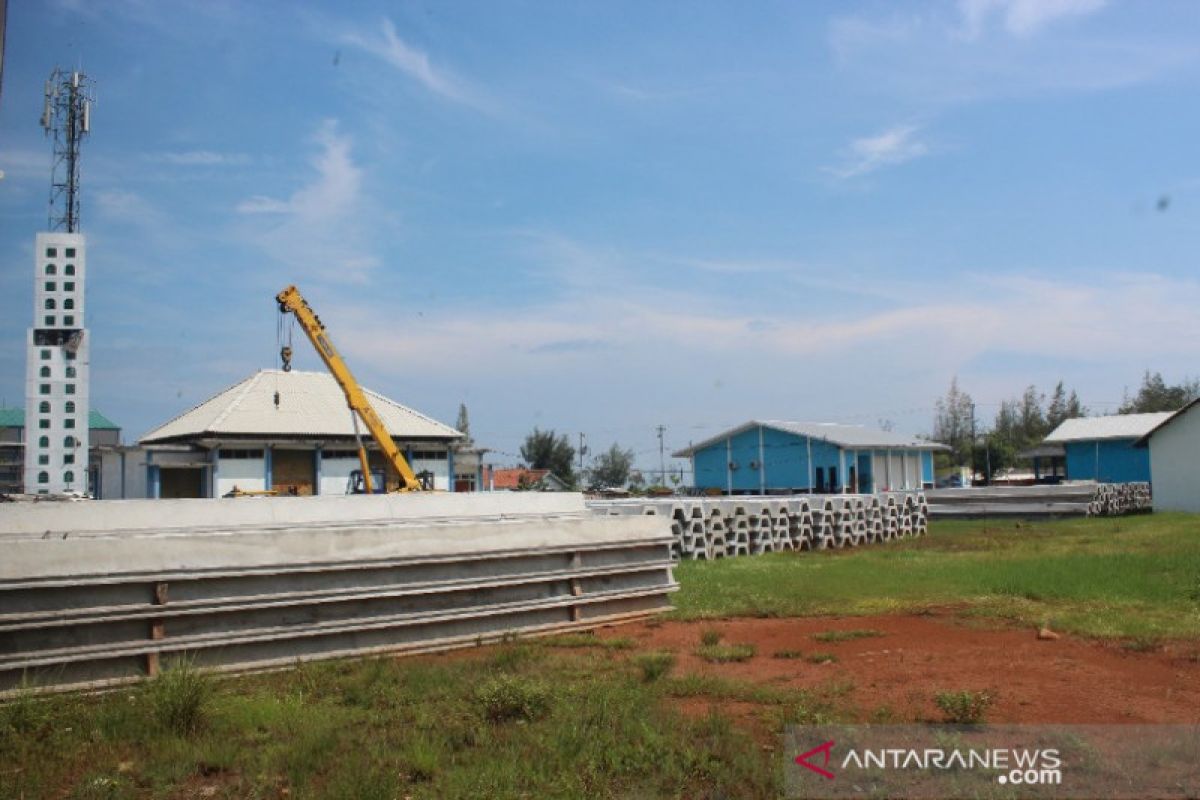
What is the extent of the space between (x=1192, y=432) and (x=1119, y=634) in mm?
33011

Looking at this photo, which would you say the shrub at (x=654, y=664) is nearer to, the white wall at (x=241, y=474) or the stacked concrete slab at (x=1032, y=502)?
the stacked concrete slab at (x=1032, y=502)

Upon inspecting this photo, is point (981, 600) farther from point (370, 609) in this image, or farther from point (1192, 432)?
point (1192, 432)

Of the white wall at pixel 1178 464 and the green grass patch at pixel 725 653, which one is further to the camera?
Result: the white wall at pixel 1178 464

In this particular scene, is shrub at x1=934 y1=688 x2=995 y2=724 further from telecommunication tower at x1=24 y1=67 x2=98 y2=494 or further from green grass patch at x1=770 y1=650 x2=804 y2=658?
telecommunication tower at x1=24 y1=67 x2=98 y2=494

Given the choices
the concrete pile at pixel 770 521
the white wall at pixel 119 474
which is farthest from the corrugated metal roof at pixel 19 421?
the concrete pile at pixel 770 521

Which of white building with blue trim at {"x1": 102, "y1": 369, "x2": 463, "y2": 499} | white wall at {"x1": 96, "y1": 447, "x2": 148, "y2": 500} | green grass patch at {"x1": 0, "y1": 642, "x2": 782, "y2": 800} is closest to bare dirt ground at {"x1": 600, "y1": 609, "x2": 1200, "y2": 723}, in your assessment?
green grass patch at {"x1": 0, "y1": 642, "x2": 782, "y2": 800}

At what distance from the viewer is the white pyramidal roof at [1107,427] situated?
52525 millimetres

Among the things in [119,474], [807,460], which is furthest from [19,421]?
[807,460]

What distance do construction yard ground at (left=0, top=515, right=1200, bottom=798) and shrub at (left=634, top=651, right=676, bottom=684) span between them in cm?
3

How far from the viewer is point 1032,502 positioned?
35781mm

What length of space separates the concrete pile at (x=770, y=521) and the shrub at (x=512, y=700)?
10390 mm

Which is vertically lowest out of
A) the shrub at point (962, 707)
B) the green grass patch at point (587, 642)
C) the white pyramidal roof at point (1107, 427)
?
the green grass patch at point (587, 642)

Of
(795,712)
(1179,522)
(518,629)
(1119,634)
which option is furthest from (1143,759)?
(1179,522)

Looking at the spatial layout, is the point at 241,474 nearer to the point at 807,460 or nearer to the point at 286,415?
the point at 286,415
